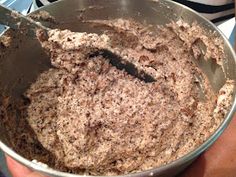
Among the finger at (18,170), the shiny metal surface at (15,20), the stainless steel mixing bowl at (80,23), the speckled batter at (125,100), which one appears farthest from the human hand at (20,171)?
the shiny metal surface at (15,20)

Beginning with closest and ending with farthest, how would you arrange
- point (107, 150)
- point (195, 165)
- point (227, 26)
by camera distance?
point (195, 165), point (107, 150), point (227, 26)

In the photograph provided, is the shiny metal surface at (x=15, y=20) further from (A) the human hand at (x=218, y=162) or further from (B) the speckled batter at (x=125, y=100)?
(A) the human hand at (x=218, y=162)

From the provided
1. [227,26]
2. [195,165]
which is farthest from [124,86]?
[227,26]

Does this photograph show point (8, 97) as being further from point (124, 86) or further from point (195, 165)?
point (195, 165)

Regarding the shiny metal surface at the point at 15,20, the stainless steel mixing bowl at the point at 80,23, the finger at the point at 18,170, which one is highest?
the shiny metal surface at the point at 15,20

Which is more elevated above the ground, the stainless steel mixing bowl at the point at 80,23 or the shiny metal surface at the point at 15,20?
the shiny metal surface at the point at 15,20

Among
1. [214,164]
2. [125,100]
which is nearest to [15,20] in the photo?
[125,100]

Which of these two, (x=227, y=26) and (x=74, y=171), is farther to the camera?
(x=227, y=26)

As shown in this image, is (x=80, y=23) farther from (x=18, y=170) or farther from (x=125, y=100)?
(x=18, y=170)

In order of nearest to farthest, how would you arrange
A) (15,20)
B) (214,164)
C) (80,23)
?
(214,164) < (15,20) < (80,23)
